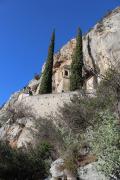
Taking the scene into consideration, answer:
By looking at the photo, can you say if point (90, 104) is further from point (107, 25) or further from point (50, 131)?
point (107, 25)

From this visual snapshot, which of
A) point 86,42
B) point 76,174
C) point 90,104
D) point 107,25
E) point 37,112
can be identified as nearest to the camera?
point 76,174

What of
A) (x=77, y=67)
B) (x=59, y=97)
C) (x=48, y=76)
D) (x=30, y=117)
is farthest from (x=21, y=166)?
(x=48, y=76)

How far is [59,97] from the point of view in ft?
113

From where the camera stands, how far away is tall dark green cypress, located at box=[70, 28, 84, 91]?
1604 inches

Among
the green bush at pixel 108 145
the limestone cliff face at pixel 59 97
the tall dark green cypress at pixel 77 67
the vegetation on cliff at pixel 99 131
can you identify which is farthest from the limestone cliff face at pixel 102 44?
the green bush at pixel 108 145

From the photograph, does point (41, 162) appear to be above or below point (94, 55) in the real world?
below

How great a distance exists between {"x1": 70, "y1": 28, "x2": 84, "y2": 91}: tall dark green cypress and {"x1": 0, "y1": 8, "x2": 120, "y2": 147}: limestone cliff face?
64 cm

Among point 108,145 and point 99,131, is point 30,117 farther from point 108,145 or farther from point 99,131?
point 108,145

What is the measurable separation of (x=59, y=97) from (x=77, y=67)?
8.76 metres

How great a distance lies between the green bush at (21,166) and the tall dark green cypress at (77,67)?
768 inches

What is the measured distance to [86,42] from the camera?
43906 millimetres

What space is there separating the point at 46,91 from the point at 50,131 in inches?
668

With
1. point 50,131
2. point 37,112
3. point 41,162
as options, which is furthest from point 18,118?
point 41,162

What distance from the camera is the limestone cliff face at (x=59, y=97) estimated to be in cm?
3256
